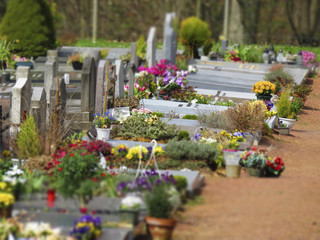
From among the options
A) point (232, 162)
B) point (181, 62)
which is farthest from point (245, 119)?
point (181, 62)

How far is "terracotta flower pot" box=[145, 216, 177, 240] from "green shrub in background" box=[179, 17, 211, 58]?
2003cm

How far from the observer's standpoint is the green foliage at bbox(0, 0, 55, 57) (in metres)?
26.8

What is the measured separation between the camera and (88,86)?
16156 mm

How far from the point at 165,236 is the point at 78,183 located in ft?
5.89

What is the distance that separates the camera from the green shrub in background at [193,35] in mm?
28406

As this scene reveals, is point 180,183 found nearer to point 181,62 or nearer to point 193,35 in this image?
point 181,62

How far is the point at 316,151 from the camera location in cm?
1500

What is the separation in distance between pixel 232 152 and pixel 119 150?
2175 mm

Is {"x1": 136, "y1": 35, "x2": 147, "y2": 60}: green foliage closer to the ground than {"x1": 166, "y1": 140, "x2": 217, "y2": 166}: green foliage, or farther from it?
farther from it

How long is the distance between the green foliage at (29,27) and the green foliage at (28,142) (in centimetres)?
1416

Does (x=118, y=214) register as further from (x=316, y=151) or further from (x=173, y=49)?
(x=173, y=49)

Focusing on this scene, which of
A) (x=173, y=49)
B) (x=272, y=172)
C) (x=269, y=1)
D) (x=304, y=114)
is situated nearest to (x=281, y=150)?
(x=272, y=172)

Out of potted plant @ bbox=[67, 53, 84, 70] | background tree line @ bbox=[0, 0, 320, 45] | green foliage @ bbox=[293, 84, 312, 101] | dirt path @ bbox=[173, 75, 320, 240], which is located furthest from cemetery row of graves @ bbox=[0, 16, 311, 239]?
background tree line @ bbox=[0, 0, 320, 45]

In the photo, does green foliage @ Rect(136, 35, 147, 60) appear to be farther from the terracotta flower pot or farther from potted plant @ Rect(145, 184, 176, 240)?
the terracotta flower pot
